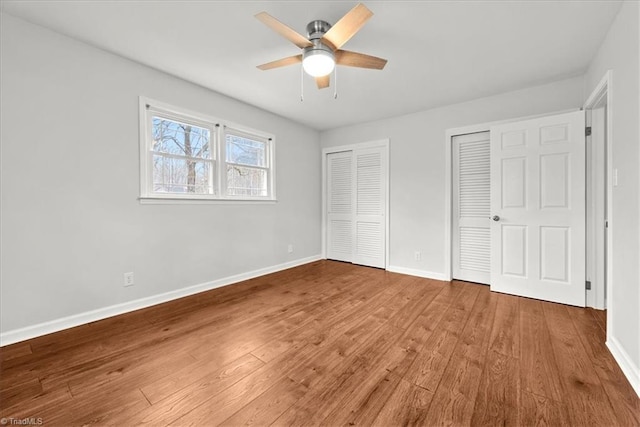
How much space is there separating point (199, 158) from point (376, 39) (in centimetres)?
239

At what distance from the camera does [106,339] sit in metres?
2.11

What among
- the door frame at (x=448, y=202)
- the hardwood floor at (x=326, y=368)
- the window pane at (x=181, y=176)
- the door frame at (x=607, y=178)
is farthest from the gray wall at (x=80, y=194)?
the door frame at (x=607, y=178)

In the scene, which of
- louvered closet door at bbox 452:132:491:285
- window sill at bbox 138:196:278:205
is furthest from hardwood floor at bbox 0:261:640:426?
window sill at bbox 138:196:278:205

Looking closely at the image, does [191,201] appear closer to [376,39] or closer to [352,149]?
[376,39]

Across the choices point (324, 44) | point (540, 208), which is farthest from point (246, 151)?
point (540, 208)

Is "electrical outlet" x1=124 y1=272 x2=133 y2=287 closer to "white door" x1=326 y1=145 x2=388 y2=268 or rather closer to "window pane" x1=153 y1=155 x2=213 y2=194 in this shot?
"window pane" x1=153 y1=155 x2=213 y2=194

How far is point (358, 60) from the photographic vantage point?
2.11 meters

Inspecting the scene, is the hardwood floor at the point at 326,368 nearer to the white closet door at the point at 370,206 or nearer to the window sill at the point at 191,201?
the window sill at the point at 191,201

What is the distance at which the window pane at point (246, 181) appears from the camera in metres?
3.65

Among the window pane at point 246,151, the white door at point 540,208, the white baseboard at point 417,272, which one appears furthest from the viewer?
the white baseboard at point 417,272

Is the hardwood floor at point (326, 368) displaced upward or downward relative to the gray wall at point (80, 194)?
downward

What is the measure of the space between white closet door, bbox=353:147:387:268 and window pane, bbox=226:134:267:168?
1.66m

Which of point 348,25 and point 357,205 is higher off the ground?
point 348,25

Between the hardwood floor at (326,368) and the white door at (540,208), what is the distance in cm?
32
